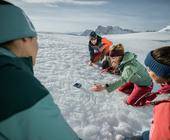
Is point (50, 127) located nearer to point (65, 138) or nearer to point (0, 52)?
point (65, 138)

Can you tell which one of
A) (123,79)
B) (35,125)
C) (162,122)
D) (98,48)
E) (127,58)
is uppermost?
(35,125)

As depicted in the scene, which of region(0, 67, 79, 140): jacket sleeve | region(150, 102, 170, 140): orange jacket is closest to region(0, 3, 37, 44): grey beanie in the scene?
region(0, 67, 79, 140): jacket sleeve

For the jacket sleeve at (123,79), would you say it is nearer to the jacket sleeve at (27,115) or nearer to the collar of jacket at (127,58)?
the collar of jacket at (127,58)

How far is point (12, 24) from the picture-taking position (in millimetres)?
1048

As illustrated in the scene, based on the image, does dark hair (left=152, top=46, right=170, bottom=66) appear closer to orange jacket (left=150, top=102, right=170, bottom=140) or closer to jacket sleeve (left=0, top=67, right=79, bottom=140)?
orange jacket (left=150, top=102, right=170, bottom=140)

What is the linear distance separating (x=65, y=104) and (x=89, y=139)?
937 millimetres

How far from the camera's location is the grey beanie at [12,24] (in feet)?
3.36

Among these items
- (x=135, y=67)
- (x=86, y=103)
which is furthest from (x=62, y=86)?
(x=135, y=67)

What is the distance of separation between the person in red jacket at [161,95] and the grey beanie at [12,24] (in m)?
1.18

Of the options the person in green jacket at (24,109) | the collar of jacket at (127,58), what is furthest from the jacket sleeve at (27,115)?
the collar of jacket at (127,58)

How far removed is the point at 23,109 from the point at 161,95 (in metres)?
1.44

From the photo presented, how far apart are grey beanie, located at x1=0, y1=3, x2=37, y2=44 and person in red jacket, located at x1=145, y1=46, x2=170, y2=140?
1178 mm

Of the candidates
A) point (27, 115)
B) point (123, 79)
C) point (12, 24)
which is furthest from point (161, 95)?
point (123, 79)

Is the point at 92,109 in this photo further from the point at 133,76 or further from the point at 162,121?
the point at 162,121
